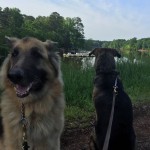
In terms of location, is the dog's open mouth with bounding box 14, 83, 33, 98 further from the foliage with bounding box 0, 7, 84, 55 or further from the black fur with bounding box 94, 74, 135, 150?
the foliage with bounding box 0, 7, 84, 55

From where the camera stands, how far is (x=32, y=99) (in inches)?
177

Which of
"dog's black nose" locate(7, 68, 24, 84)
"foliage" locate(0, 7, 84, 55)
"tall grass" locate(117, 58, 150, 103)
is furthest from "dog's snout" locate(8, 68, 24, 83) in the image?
"foliage" locate(0, 7, 84, 55)

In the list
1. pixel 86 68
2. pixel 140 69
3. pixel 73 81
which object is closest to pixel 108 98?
pixel 73 81

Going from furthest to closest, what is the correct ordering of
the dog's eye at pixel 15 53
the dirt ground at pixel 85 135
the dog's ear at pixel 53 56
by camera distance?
the dirt ground at pixel 85 135, the dog's ear at pixel 53 56, the dog's eye at pixel 15 53

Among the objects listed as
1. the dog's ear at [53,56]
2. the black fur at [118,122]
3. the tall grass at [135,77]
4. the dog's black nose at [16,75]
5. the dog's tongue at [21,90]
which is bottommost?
the tall grass at [135,77]

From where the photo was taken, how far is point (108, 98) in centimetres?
557

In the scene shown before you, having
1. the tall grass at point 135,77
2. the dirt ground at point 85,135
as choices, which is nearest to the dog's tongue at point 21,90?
the dirt ground at point 85,135

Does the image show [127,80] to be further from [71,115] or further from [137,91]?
[71,115]

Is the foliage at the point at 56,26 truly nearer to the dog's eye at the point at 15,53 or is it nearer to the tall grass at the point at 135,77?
the tall grass at the point at 135,77

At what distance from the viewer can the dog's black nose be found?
3908 mm

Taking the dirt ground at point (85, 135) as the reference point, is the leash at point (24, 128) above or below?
above

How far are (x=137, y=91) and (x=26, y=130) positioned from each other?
29.6 feet

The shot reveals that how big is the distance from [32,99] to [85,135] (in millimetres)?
3319

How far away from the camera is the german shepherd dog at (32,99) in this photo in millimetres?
4266
